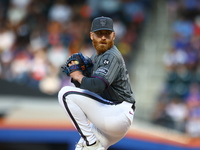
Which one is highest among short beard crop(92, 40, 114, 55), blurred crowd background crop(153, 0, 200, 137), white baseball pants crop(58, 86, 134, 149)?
blurred crowd background crop(153, 0, 200, 137)

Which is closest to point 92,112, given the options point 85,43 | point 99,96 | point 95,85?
point 99,96

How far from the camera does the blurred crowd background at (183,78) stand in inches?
397

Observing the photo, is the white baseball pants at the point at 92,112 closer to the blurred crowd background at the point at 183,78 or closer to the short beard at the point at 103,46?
the short beard at the point at 103,46

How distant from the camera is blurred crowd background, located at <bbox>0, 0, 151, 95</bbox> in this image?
417 inches

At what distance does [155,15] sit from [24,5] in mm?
4007

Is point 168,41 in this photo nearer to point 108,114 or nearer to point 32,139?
point 32,139

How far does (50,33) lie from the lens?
1194cm

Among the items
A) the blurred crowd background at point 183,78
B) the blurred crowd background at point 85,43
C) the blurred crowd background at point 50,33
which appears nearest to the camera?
the blurred crowd background at point 183,78

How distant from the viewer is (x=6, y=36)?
38.2 feet

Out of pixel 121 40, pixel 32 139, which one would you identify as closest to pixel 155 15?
pixel 121 40

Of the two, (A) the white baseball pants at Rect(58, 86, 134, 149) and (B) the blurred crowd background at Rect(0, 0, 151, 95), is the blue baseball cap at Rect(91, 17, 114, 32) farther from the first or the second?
(B) the blurred crowd background at Rect(0, 0, 151, 95)

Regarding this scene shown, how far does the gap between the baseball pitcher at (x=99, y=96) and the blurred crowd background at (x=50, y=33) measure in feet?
17.6

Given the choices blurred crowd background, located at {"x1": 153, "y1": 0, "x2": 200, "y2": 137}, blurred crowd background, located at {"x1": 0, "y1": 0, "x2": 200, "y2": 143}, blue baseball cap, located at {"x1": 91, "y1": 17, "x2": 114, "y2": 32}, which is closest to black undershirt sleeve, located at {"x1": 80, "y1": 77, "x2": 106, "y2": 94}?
blue baseball cap, located at {"x1": 91, "y1": 17, "x2": 114, "y2": 32}

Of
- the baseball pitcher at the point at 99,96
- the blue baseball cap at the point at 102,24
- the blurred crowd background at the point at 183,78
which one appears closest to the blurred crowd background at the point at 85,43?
the blurred crowd background at the point at 183,78
